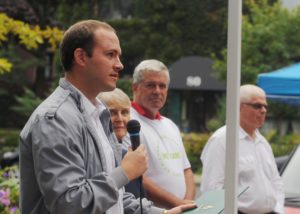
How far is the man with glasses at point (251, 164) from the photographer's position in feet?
17.3

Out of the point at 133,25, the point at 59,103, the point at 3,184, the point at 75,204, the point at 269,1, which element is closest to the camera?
the point at 75,204

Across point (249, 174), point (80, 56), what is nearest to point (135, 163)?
point (80, 56)

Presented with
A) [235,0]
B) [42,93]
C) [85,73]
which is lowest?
[42,93]

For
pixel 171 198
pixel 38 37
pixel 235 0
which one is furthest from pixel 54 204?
pixel 38 37

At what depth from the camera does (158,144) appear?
15.7 feet

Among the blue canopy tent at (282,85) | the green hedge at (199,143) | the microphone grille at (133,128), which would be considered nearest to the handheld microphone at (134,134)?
the microphone grille at (133,128)

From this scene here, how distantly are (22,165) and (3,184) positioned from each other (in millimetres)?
3417

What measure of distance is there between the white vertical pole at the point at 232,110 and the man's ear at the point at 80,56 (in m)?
0.58

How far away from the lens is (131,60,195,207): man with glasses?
4.70m

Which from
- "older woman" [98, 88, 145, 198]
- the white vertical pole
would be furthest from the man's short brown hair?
"older woman" [98, 88, 145, 198]

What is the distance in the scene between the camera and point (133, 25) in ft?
105

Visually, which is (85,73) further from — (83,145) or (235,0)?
(235,0)

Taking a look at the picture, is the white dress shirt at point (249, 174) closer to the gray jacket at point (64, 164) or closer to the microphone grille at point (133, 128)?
the microphone grille at point (133, 128)

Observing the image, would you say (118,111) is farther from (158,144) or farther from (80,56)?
(80,56)
